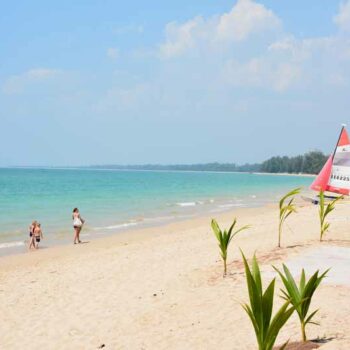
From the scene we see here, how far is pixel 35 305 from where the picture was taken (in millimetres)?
6961

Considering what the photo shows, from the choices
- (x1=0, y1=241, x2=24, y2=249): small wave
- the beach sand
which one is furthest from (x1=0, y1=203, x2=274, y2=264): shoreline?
the beach sand

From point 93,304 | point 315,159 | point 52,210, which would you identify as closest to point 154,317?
point 93,304

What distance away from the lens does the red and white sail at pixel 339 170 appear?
67.5 feet

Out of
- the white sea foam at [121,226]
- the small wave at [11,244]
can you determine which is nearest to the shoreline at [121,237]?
the small wave at [11,244]

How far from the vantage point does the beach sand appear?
5195 millimetres

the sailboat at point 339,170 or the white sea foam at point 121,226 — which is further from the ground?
the sailboat at point 339,170

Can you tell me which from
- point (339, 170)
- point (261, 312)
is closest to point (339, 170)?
point (339, 170)

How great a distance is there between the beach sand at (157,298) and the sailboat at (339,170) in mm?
9935

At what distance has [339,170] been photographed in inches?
830

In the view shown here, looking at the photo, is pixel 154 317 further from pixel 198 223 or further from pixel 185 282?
pixel 198 223

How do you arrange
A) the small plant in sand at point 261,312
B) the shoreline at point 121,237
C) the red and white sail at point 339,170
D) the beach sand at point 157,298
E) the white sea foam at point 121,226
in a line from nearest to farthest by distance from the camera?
1. the small plant in sand at point 261,312
2. the beach sand at point 157,298
3. the shoreline at point 121,237
4. the white sea foam at point 121,226
5. the red and white sail at point 339,170

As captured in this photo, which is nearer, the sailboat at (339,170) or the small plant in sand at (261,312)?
the small plant in sand at (261,312)

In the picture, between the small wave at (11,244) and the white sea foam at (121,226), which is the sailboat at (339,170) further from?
the small wave at (11,244)

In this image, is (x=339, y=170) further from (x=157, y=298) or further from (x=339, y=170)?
(x=157, y=298)
